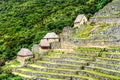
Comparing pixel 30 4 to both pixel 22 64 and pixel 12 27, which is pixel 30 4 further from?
pixel 22 64

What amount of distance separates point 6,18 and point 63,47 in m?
25.6

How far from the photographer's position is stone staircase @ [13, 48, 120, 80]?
3362cm

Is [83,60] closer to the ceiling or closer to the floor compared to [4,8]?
closer to the floor

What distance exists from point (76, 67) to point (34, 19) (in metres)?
26.7

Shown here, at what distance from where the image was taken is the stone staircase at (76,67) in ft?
110

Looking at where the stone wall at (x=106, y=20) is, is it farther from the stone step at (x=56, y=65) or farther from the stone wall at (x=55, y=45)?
the stone step at (x=56, y=65)

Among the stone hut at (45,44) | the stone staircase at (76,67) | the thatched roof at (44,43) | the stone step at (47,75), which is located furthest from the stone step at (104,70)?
the thatched roof at (44,43)

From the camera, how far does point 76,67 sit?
37062 mm

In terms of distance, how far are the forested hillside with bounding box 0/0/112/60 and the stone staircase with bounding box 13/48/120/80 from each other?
12.2m

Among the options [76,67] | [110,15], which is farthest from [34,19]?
[76,67]

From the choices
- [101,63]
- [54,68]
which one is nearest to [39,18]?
[54,68]

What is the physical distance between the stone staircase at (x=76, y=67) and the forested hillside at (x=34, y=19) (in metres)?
12.2

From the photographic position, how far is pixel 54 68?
3909 cm

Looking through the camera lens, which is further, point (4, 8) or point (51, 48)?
point (4, 8)
